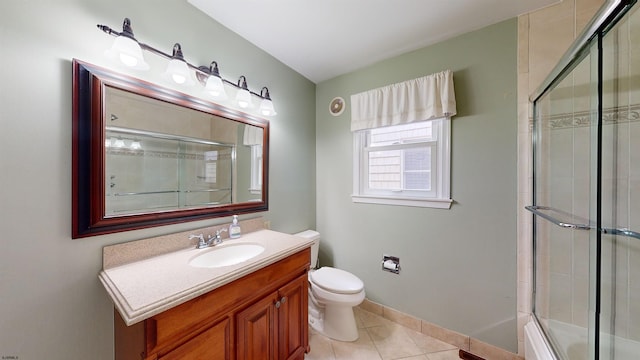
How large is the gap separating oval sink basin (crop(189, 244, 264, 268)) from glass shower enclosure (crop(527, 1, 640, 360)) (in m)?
1.68

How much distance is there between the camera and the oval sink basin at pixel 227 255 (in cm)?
123

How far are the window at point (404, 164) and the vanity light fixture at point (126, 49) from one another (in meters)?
1.64

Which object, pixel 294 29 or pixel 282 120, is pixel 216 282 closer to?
pixel 282 120

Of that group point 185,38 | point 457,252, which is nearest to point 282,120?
point 185,38

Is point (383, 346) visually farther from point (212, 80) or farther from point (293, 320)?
point (212, 80)

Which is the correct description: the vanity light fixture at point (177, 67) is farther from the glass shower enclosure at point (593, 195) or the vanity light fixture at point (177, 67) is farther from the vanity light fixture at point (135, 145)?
the glass shower enclosure at point (593, 195)

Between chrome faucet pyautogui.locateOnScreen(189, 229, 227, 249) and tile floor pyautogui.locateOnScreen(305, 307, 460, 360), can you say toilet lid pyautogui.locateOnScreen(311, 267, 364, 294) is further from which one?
chrome faucet pyautogui.locateOnScreen(189, 229, 227, 249)

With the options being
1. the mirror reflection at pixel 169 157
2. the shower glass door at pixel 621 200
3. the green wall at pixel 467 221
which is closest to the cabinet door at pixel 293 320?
the mirror reflection at pixel 169 157

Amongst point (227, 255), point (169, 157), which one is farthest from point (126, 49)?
point (227, 255)

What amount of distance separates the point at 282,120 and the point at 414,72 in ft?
3.96

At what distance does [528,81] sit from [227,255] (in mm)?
2264

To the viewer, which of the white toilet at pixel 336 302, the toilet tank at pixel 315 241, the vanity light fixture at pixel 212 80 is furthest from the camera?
the toilet tank at pixel 315 241

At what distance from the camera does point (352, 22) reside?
1.46 m

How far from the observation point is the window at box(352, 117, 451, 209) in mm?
1680
